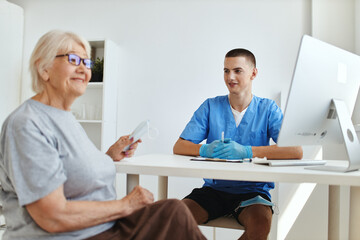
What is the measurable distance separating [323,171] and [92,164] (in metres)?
0.78

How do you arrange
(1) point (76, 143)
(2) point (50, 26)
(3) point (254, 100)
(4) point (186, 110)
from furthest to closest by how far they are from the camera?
1. (2) point (50, 26)
2. (4) point (186, 110)
3. (3) point (254, 100)
4. (1) point (76, 143)

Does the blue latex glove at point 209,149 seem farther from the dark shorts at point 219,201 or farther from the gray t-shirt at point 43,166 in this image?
the gray t-shirt at point 43,166

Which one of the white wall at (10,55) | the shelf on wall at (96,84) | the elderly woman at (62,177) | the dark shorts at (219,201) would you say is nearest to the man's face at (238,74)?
the dark shorts at (219,201)

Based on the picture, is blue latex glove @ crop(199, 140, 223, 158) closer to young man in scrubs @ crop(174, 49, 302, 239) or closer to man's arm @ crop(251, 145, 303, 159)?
young man in scrubs @ crop(174, 49, 302, 239)

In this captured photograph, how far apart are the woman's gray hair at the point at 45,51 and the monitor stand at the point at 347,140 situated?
0.97 meters

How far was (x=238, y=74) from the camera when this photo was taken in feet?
6.45

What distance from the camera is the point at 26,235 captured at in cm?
91

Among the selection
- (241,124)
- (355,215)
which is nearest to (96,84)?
(241,124)

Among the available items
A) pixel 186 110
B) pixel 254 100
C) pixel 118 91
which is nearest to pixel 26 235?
pixel 254 100

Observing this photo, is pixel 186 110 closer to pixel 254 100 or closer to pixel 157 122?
pixel 157 122

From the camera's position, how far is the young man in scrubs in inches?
59.2

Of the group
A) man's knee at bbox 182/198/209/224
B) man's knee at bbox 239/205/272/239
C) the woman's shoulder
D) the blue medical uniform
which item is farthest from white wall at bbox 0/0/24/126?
man's knee at bbox 239/205/272/239

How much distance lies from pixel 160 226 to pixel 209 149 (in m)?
0.63

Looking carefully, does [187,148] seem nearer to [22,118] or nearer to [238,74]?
[238,74]
